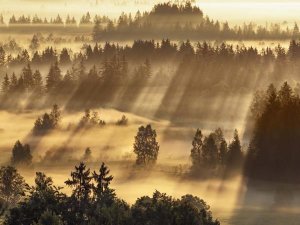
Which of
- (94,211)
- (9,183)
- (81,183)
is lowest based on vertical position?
(9,183)

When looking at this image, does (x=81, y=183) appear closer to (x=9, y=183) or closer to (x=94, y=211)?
(x=94, y=211)

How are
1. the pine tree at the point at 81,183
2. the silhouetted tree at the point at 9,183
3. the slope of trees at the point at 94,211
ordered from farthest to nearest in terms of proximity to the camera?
the silhouetted tree at the point at 9,183, the pine tree at the point at 81,183, the slope of trees at the point at 94,211

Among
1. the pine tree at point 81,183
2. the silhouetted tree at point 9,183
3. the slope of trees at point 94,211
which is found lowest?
the silhouetted tree at point 9,183

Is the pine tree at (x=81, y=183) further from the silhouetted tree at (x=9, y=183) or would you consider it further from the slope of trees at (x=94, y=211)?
the silhouetted tree at (x=9, y=183)

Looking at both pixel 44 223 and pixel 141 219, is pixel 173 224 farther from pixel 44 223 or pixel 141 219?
pixel 44 223

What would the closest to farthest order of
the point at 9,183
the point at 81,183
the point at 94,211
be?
the point at 94,211, the point at 81,183, the point at 9,183

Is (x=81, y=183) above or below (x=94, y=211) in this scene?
above

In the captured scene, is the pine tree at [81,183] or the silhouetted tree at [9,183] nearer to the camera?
the pine tree at [81,183]

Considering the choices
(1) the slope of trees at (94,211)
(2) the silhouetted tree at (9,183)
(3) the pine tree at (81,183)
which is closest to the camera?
(1) the slope of trees at (94,211)

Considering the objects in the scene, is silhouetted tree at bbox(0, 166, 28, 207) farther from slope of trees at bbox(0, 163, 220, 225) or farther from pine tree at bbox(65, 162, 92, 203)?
slope of trees at bbox(0, 163, 220, 225)

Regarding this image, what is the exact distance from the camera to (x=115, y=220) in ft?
365

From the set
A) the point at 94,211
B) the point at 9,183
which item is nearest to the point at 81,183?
the point at 94,211

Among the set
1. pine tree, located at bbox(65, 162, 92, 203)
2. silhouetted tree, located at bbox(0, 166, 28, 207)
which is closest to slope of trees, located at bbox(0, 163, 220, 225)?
pine tree, located at bbox(65, 162, 92, 203)

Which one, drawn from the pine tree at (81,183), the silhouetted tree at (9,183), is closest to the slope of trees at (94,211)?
the pine tree at (81,183)
